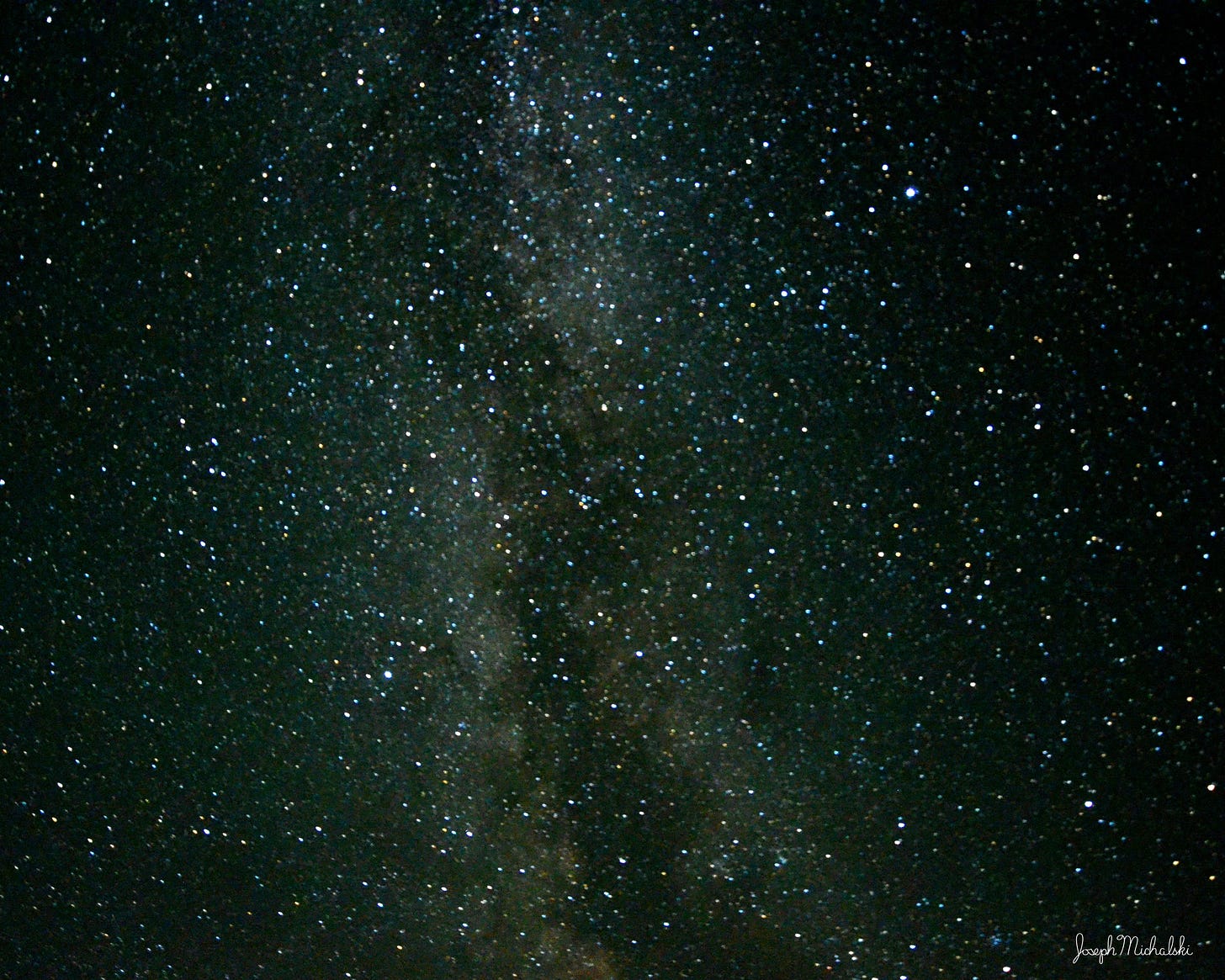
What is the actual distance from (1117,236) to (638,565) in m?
0.53

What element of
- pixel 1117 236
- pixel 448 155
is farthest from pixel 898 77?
pixel 448 155

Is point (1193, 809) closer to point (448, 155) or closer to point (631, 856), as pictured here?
point (631, 856)

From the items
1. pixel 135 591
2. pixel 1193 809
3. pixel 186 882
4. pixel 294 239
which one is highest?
pixel 294 239

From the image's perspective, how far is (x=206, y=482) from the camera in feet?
2.93

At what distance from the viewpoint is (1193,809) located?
2.76 ft

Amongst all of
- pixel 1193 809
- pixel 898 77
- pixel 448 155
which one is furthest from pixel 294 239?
pixel 1193 809

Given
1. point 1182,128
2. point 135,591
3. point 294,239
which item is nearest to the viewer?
point 1182,128

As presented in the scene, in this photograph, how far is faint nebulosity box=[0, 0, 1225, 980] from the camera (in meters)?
0.74

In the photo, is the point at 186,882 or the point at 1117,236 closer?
the point at 1117,236

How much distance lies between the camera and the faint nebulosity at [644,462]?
74cm

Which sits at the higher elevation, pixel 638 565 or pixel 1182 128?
pixel 1182 128

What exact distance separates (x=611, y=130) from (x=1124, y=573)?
647mm

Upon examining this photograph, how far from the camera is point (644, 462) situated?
81 cm

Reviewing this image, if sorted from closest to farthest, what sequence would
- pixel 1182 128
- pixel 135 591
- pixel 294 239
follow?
pixel 1182 128
pixel 294 239
pixel 135 591
